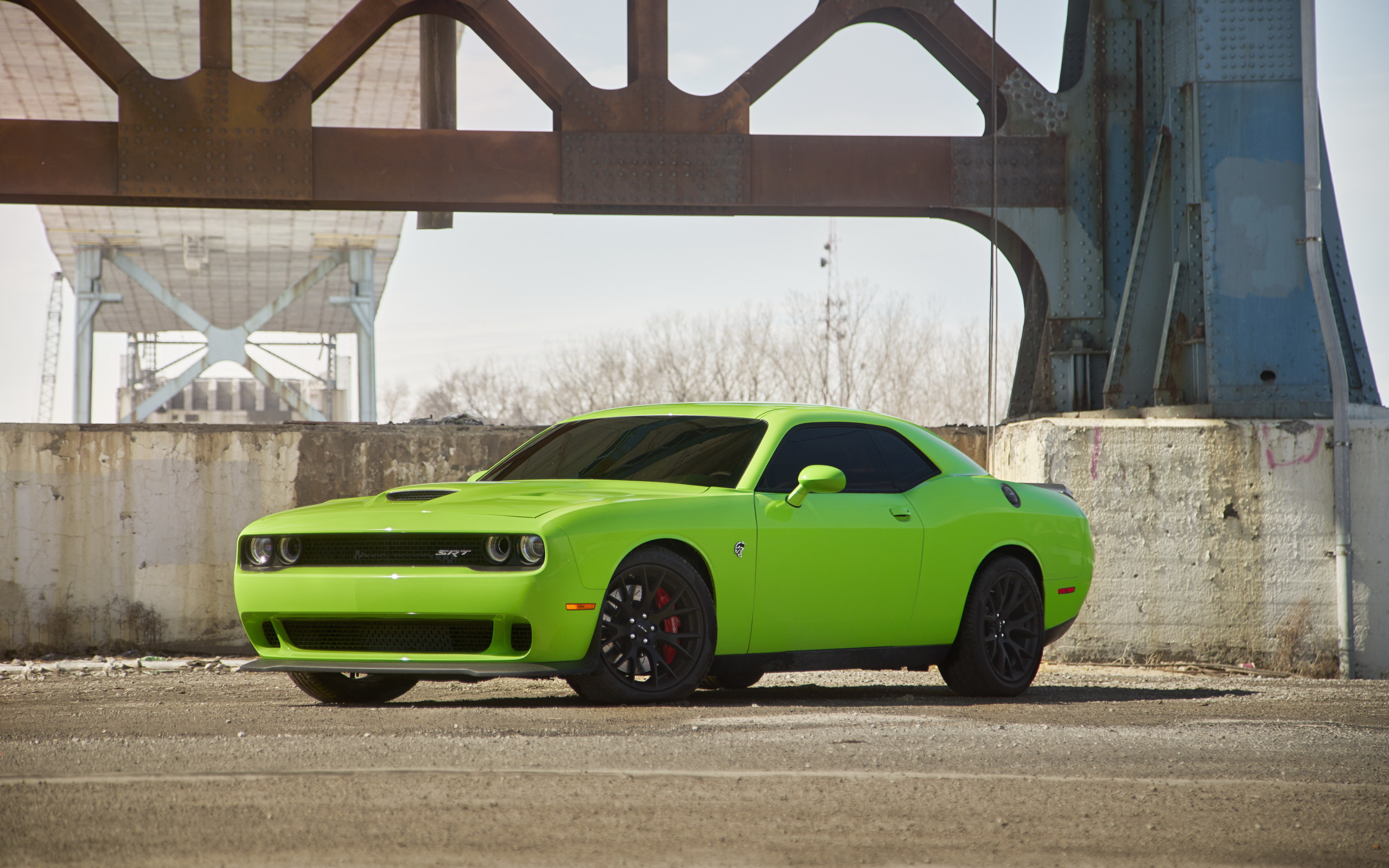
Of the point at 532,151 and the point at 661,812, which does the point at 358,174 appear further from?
the point at 661,812

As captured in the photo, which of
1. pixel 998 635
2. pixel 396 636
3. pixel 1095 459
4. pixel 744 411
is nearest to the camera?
pixel 396 636

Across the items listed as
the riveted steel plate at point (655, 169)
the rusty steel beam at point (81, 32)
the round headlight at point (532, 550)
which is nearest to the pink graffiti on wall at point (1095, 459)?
the riveted steel plate at point (655, 169)

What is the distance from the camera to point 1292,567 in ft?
32.6

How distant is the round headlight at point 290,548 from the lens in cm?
648

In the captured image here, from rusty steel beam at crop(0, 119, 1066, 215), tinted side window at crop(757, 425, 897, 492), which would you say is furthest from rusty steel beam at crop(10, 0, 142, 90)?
tinted side window at crop(757, 425, 897, 492)

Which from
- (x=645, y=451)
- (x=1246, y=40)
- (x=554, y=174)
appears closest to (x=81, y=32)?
(x=554, y=174)

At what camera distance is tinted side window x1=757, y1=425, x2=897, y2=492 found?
275 inches

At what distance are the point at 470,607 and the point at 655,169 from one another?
6.05 meters

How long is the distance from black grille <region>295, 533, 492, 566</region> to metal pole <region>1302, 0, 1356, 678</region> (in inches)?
246

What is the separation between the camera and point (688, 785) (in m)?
4.52

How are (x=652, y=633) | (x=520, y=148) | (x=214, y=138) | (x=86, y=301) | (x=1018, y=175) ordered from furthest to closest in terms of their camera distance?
(x=86, y=301) < (x=1018, y=175) < (x=520, y=148) < (x=214, y=138) < (x=652, y=633)

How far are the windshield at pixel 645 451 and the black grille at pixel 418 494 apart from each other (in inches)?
28.9

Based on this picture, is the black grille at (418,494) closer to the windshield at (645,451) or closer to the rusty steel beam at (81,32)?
the windshield at (645,451)

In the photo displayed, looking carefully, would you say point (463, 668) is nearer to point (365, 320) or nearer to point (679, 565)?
point (679, 565)
